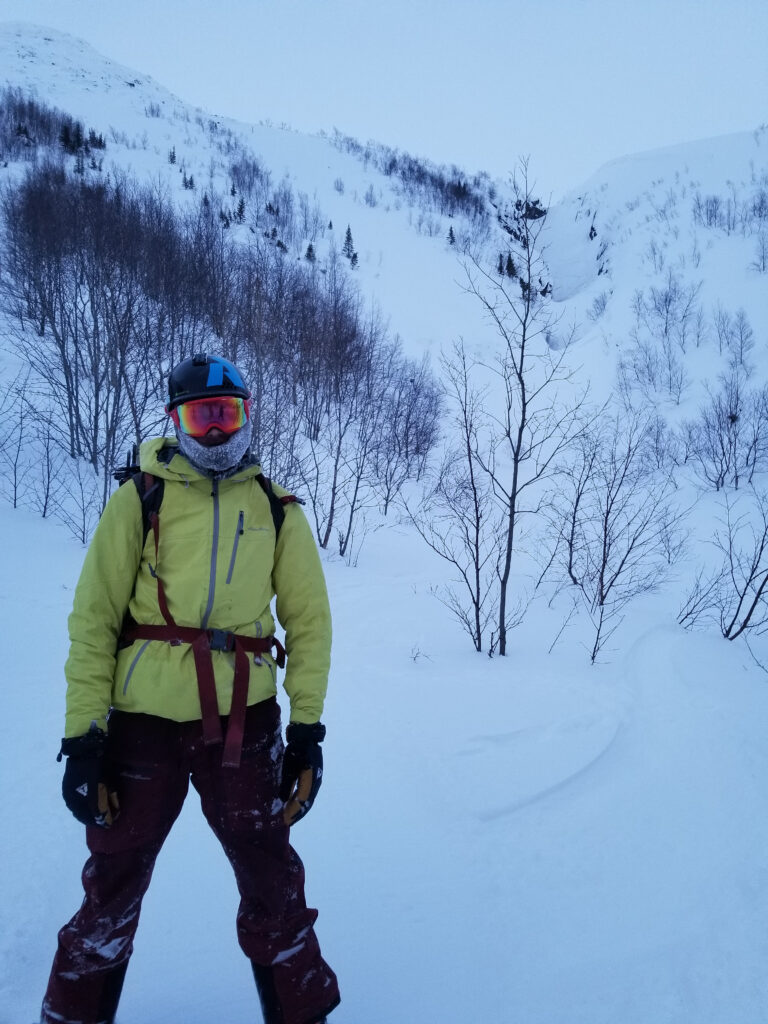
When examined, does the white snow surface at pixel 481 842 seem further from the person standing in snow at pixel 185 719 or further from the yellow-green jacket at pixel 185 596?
the yellow-green jacket at pixel 185 596

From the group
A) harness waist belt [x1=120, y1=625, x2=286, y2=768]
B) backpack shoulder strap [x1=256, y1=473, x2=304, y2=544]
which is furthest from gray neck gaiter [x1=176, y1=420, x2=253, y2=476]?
harness waist belt [x1=120, y1=625, x2=286, y2=768]

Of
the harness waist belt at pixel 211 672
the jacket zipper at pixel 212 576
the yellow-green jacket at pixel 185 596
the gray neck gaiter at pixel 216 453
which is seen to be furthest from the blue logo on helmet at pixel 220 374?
the harness waist belt at pixel 211 672

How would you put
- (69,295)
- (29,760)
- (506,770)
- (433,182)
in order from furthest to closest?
(433,182) < (69,295) < (506,770) < (29,760)

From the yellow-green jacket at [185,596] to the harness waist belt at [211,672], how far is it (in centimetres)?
2

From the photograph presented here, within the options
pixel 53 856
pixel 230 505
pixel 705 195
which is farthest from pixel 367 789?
pixel 705 195

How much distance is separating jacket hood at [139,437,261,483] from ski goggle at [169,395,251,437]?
0.09m

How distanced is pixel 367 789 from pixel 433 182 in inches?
1897

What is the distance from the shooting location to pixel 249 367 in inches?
516

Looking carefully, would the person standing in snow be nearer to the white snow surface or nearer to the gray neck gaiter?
the gray neck gaiter

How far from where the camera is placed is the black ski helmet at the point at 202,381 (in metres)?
1.70

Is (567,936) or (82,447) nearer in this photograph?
(567,936)

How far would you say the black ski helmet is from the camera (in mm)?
1695

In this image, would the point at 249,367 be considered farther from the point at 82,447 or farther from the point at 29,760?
the point at 29,760

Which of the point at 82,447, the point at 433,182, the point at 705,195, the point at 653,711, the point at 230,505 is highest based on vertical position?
the point at 433,182
